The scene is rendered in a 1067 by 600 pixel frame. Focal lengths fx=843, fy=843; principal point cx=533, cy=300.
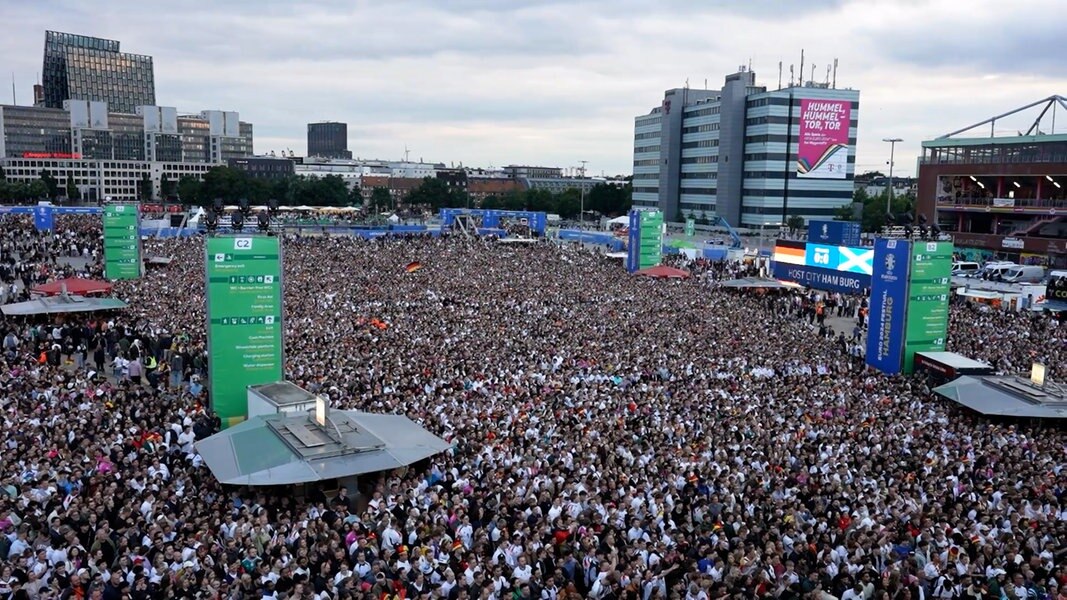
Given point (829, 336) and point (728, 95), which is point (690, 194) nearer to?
point (728, 95)

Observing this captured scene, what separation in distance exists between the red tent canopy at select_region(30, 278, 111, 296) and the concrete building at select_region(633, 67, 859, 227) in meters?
62.9

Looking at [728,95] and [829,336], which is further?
[728,95]

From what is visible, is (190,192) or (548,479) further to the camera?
(190,192)

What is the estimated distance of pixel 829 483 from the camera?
36.8 ft

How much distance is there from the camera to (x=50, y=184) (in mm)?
122562

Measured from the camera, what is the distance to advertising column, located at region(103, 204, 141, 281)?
29828 mm

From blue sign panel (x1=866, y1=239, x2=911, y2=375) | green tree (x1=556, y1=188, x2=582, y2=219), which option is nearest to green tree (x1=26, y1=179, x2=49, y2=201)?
green tree (x1=556, y1=188, x2=582, y2=219)

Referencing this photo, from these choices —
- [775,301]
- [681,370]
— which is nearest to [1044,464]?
[681,370]

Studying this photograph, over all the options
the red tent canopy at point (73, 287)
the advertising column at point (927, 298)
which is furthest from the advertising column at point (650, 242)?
the red tent canopy at point (73, 287)

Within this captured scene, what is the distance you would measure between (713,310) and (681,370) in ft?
28.2

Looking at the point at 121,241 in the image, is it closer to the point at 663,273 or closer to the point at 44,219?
the point at 44,219

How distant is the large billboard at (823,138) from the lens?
75.1 metres

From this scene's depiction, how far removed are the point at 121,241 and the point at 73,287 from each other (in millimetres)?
6420

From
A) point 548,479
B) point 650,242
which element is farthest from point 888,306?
point 650,242
